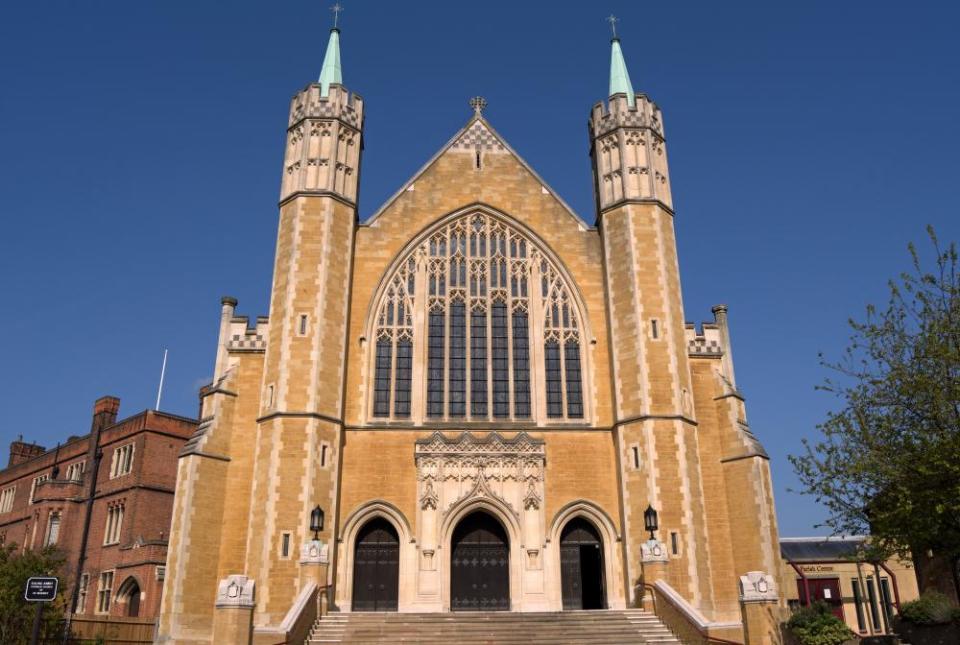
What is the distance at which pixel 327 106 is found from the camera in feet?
98.7

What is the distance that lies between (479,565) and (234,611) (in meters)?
8.57

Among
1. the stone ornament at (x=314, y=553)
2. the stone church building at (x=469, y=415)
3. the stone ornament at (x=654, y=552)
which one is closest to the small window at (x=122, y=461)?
the stone church building at (x=469, y=415)

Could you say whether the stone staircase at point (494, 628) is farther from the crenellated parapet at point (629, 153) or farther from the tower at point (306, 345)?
the crenellated parapet at point (629, 153)

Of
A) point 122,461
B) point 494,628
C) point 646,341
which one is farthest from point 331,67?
point 122,461

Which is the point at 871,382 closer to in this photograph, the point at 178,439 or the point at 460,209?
the point at 460,209

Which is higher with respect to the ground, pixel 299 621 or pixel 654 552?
pixel 654 552

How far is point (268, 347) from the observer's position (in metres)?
26.8

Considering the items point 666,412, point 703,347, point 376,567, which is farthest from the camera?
point 703,347

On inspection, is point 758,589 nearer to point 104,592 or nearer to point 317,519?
point 317,519

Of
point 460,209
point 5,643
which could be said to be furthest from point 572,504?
point 5,643

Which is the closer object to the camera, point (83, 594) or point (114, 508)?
point (83, 594)

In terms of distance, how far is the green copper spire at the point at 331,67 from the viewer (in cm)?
3111

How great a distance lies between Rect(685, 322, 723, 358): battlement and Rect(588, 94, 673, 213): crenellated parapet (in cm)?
451

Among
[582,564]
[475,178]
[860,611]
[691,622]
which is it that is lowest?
[691,622]
